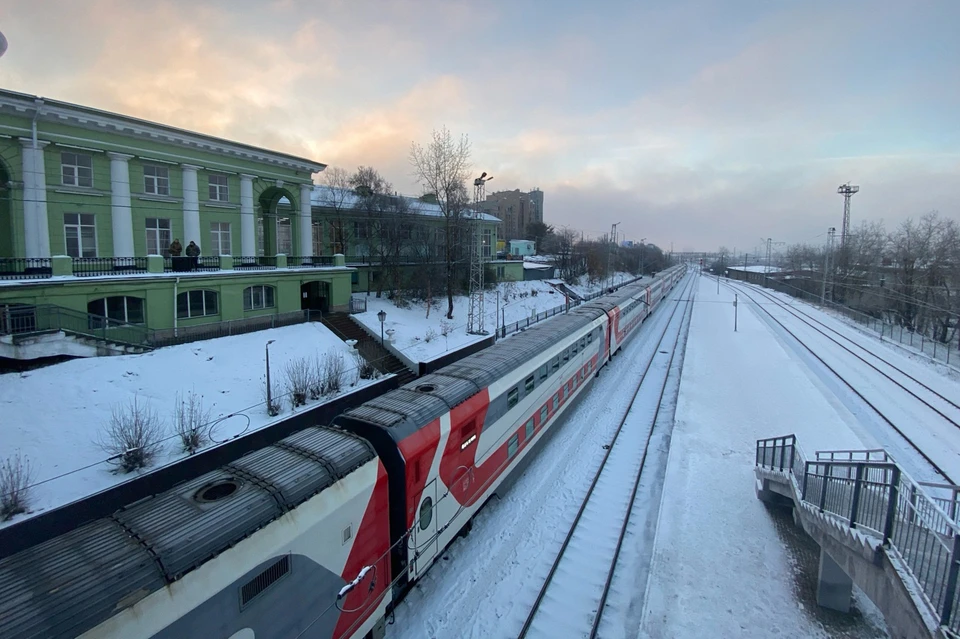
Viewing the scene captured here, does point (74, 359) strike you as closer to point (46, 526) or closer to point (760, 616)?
point (46, 526)

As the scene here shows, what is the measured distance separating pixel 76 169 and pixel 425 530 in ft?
73.3

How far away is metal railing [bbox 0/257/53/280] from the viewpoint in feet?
56.5

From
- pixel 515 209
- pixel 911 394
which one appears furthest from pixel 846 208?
pixel 515 209

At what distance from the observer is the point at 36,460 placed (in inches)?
459

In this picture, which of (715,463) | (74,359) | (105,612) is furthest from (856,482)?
(74,359)

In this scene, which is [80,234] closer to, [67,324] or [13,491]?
[67,324]

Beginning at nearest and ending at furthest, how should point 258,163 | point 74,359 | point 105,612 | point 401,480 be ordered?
point 105,612, point 401,480, point 74,359, point 258,163

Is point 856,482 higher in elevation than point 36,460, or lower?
higher

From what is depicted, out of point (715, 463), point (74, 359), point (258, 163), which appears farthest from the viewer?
point (258, 163)

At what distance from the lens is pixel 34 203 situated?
18359 millimetres

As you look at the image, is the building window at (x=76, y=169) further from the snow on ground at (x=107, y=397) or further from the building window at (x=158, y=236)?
the snow on ground at (x=107, y=397)

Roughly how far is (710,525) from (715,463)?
3.73 m

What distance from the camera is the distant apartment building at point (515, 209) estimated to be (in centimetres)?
14788

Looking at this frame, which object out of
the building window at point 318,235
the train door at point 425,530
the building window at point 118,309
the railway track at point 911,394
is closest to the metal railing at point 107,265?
the building window at point 118,309
